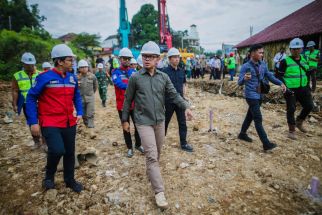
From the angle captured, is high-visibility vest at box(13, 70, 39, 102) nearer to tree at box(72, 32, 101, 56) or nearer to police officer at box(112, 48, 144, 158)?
police officer at box(112, 48, 144, 158)

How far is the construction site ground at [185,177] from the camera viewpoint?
8.80 ft

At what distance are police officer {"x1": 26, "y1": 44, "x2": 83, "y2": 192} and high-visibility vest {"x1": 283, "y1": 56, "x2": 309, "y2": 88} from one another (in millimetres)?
4130

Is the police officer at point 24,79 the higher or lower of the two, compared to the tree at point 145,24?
lower

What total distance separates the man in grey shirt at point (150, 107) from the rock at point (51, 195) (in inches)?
53.0

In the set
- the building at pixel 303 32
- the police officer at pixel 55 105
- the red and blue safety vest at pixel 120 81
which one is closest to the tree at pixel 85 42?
the building at pixel 303 32

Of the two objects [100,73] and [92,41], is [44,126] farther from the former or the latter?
[92,41]

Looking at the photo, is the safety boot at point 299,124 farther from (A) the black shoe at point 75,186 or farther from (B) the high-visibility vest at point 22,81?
(B) the high-visibility vest at point 22,81

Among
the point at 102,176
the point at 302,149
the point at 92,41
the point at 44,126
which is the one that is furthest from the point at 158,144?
the point at 92,41

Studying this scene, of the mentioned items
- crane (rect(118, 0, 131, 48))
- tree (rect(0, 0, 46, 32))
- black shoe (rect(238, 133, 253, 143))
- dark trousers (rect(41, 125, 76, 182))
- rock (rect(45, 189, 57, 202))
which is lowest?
rock (rect(45, 189, 57, 202))

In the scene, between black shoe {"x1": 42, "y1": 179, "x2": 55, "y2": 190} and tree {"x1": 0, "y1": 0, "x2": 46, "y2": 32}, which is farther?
tree {"x1": 0, "y1": 0, "x2": 46, "y2": 32}

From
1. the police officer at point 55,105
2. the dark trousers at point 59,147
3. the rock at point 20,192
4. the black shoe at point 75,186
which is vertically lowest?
the rock at point 20,192

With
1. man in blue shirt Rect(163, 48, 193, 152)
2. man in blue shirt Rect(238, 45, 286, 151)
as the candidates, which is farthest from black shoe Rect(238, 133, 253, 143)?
man in blue shirt Rect(163, 48, 193, 152)

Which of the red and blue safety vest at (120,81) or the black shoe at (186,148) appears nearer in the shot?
the red and blue safety vest at (120,81)

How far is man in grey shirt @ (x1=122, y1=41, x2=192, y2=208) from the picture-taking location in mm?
2557
